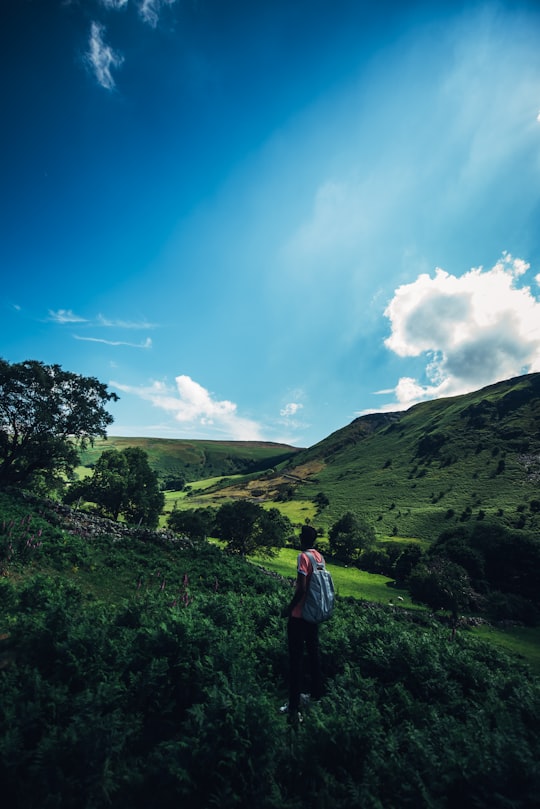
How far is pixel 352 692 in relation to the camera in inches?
225

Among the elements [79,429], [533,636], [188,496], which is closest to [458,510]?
[533,636]

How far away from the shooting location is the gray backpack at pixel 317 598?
6.07m

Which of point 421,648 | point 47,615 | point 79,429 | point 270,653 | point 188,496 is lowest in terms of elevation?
point 188,496

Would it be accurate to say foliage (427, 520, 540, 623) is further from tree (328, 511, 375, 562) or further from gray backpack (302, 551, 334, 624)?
gray backpack (302, 551, 334, 624)

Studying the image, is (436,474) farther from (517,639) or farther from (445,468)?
(517,639)

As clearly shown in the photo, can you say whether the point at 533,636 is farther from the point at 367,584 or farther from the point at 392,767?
the point at 392,767

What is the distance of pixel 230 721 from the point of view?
4246mm

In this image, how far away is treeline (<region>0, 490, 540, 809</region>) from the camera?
356 cm

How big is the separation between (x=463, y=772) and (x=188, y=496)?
168800 millimetres

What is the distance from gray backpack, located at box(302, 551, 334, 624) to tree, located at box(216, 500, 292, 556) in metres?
44.9

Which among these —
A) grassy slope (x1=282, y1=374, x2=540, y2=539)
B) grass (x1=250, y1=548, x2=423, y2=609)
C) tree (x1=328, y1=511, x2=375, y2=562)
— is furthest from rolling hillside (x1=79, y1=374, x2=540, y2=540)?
grass (x1=250, y1=548, x2=423, y2=609)

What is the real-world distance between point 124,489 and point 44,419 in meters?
22.8

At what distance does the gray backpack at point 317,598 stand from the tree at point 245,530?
44910 millimetres

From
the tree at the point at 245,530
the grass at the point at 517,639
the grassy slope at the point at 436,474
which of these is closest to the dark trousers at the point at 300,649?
the grass at the point at 517,639
